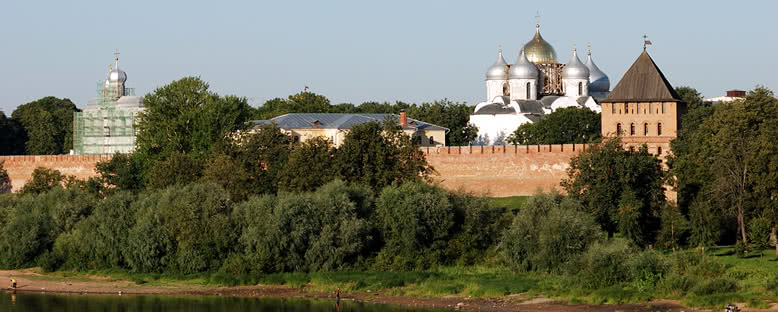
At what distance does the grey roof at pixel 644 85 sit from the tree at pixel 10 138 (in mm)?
34379

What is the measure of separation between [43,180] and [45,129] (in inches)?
787

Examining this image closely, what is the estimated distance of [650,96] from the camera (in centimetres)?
4366

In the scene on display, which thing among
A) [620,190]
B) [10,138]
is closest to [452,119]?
[10,138]

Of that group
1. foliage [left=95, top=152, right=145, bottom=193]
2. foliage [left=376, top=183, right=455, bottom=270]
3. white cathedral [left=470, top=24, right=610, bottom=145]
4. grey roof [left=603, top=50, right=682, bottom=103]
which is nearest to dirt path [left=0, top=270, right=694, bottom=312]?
foliage [left=376, top=183, right=455, bottom=270]

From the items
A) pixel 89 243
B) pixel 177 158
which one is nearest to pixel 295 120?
pixel 177 158

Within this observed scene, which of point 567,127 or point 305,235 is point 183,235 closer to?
point 305,235

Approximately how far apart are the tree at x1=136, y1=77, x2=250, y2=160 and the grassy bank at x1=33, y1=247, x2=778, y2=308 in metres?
13.6

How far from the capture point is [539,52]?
66.8 meters

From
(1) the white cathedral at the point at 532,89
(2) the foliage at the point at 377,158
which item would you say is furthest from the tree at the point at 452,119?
(2) the foliage at the point at 377,158

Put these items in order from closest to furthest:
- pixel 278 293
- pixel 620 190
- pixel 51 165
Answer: pixel 278 293
pixel 620 190
pixel 51 165

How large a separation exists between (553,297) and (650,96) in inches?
634

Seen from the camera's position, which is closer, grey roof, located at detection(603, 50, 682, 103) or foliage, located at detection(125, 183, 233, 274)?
foliage, located at detection(125, 183, 233, 274)

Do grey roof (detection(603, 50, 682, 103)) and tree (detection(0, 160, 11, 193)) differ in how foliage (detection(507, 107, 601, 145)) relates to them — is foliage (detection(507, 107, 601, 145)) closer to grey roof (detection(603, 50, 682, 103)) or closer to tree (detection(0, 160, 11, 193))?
grey roof (detection(603, 50, 682, 103))

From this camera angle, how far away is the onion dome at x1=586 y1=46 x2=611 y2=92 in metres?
67.8
